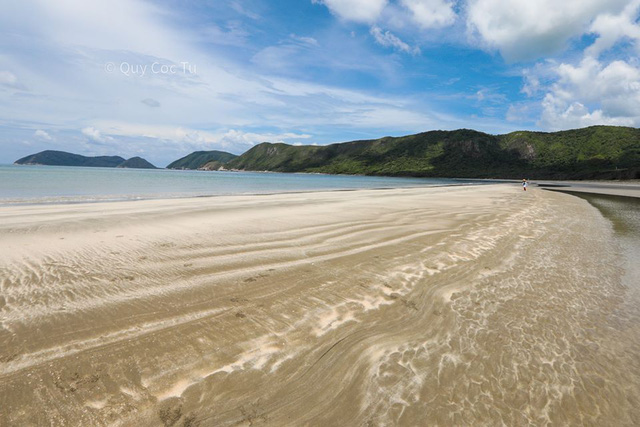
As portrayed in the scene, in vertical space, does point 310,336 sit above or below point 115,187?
below

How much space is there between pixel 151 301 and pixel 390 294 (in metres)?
4.56

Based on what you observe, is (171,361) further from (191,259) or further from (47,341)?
(191,259)

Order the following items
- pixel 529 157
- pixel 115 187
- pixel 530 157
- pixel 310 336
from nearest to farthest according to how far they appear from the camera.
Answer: pixel 310 336 < pixel 115 187 < pixel 530 157 < pixel 529 157

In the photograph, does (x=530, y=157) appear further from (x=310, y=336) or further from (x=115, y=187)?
(x=310, y=336)

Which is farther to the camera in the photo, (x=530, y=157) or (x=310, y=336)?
(x=530, y=157)

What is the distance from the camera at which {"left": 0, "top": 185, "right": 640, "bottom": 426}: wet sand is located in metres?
2.96

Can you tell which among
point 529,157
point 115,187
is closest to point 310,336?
point 115,187

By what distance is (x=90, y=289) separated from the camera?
17.9 ft

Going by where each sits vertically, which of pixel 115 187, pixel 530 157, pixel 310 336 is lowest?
pixel 310 336

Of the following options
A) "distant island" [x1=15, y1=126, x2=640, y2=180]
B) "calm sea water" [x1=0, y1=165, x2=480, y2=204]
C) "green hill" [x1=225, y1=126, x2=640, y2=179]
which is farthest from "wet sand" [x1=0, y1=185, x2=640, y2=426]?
"green hill" [x1=225, y1=126, x2=640, y2=179]

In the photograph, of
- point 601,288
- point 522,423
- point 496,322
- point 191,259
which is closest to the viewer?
point 522,423

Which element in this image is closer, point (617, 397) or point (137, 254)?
point (617, 397)

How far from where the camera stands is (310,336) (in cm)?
420

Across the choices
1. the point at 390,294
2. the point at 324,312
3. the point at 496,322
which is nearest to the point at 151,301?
the point at 324,312
